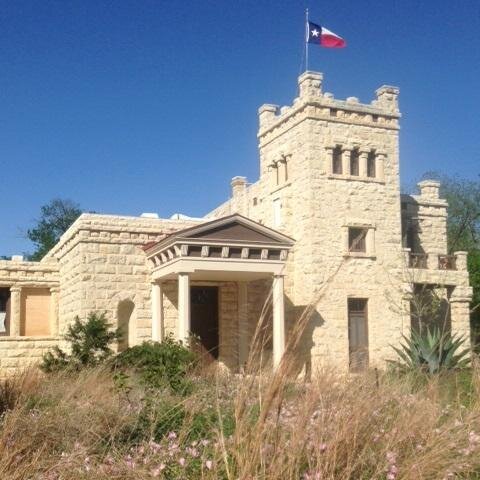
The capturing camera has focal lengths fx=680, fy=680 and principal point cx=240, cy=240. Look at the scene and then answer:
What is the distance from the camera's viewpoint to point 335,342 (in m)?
19.8

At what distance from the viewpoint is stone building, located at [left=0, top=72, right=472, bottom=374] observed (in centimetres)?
1820

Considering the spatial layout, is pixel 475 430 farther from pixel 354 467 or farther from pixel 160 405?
pixel 160 405

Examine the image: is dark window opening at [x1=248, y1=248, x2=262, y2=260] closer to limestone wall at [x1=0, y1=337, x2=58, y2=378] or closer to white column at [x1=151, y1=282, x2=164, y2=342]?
white column at [x1=151, y1=282, x2=164, y2=342]

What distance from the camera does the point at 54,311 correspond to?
20.6 meters

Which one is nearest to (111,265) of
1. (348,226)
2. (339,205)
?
(339,205)

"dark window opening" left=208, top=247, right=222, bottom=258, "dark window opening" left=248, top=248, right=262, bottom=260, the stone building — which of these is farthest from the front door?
"dark window opening" left=208, top=247, right=222, bottom=258

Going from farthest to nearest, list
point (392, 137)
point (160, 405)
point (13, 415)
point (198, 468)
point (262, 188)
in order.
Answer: point (262, 188) < point (392, 137) < point (160, 405) < point (13, 415) < point (198, 468)

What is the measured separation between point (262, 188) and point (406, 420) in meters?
18.8

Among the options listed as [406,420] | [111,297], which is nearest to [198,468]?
[406,420]

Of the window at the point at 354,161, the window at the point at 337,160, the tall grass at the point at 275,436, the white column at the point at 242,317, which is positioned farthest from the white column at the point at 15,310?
the tall grass at the point at 275,436

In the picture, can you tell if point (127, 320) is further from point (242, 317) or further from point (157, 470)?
point (157, 470)

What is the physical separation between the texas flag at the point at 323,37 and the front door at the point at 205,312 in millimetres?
8329

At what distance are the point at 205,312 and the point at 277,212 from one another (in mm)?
4200

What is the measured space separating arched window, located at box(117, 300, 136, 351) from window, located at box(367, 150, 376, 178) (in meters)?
8.47
